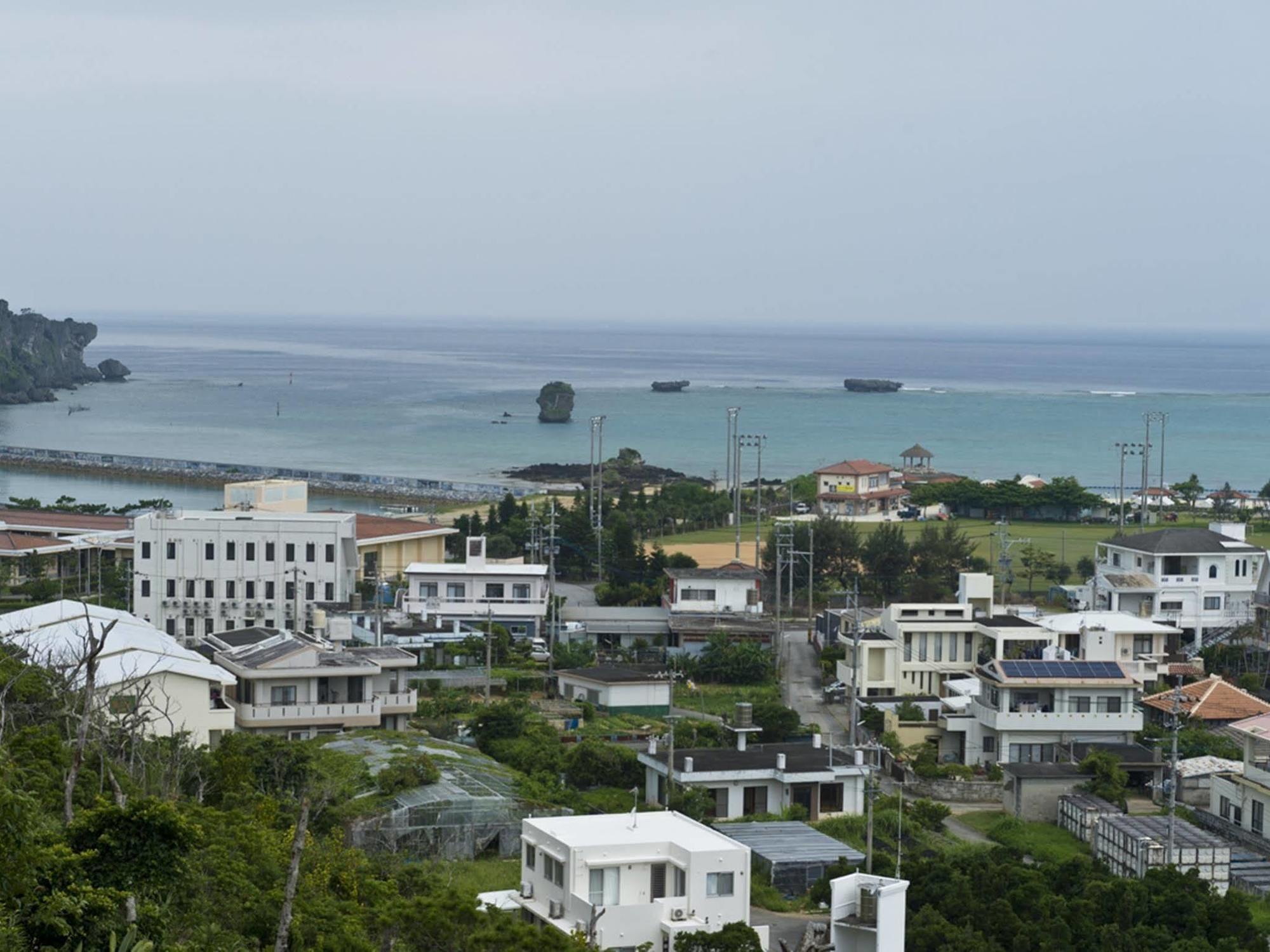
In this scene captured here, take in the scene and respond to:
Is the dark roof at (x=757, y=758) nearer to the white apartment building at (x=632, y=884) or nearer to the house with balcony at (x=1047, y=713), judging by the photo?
the house with balcony at (x=1047, y=713)

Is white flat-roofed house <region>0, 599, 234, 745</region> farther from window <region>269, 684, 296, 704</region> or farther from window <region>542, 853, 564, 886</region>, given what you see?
window <region>542, 853, 564, 886</region>

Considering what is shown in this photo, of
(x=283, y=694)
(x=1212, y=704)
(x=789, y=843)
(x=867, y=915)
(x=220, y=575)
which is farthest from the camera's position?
(x=220, y=575)

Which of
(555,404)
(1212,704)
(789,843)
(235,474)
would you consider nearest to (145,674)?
(789,843)

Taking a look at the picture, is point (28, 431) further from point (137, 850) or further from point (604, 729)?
point (137, 850)

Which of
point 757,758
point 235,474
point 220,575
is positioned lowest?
point 235,474

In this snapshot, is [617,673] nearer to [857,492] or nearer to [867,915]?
[867,915]

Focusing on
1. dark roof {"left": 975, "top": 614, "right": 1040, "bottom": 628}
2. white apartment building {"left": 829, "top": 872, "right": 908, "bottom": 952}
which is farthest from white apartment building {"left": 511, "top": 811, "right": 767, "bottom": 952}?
dark roof {"left": 975, "top": 614, "right": 1040, "bottom": 628}
